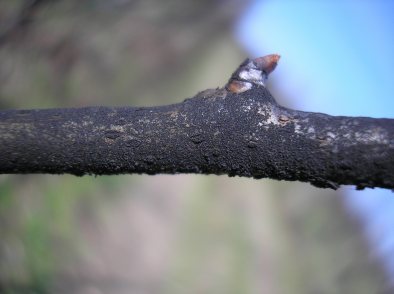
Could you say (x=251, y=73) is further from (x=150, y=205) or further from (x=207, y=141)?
(x=150, y=205)

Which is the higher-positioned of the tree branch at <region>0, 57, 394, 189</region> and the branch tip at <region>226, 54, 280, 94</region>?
the branch tip at <region>226, 54, 280, 94</region>

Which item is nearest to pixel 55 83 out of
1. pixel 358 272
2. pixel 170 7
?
pixel 170 7

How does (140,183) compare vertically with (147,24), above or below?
below

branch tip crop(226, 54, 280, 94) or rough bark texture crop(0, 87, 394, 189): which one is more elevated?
branch tip crop(226, 54, 280, 94)

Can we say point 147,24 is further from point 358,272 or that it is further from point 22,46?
point 358,272

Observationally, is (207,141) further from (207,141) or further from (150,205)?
(150,205)

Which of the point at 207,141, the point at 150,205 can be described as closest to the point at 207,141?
the point at 207,141

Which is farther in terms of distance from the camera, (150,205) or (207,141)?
(150,205)

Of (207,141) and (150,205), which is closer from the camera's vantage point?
(207,141)
